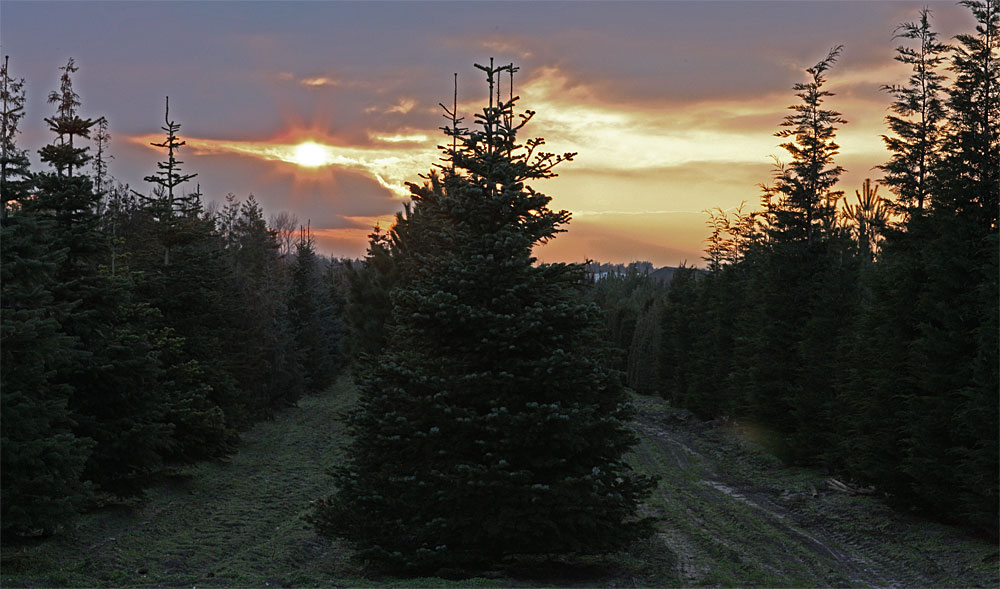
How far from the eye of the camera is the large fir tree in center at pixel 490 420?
12727mm

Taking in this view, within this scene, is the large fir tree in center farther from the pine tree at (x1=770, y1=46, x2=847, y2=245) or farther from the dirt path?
the pine tree at (x1=770, y1=46, x2=847, y2=245)

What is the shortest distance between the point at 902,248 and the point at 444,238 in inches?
566

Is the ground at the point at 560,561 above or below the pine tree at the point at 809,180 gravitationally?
below

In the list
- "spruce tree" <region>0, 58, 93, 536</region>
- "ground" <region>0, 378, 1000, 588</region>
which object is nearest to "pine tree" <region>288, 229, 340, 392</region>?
"ground" <region>0, 378, 1000, 588</region>

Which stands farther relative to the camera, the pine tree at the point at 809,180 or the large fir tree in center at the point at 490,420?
the pine tree at the point at 809,180

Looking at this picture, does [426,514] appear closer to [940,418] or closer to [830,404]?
[940,418]

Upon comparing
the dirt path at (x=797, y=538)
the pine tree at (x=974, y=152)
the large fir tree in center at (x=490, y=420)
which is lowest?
the dirt path at (x=797, y=538)

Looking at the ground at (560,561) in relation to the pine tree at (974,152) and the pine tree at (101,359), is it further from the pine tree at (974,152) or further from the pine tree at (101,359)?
the pine tree at (974,152)

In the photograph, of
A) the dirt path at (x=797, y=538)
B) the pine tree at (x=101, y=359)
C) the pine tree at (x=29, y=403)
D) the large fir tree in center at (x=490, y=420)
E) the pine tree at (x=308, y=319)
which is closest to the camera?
the pine tree at (x=29, y=403)

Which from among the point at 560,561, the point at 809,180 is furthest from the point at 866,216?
the point at 560,561

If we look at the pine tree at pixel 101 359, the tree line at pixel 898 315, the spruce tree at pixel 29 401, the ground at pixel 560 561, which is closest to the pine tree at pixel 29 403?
the spruce tree at pixel 29 401

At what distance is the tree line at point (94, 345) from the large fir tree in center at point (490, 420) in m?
4.75

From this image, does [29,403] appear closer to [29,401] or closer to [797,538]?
[29,401]

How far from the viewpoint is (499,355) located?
13.6m
